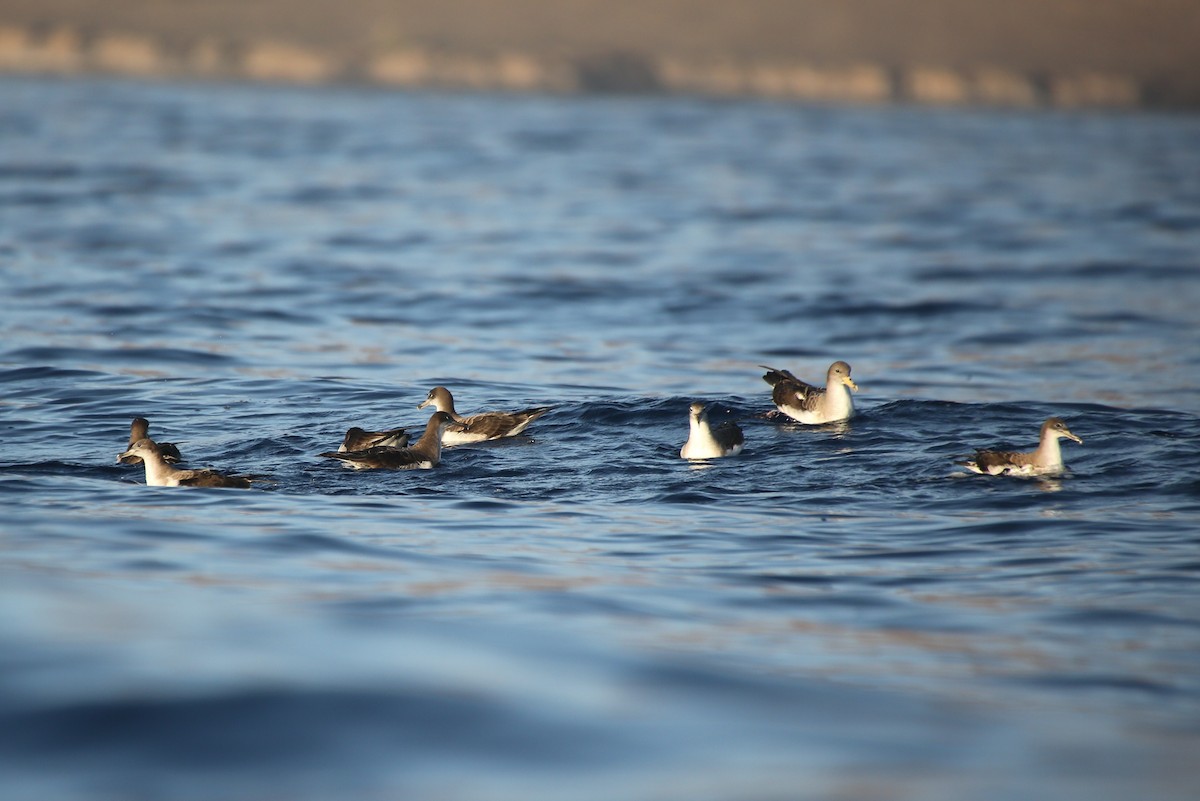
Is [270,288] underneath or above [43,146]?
underneath

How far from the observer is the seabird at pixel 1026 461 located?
40.4 feet

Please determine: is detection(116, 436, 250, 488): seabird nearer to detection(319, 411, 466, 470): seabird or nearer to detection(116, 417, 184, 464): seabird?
detection(116, 417, 184, 464): seabird

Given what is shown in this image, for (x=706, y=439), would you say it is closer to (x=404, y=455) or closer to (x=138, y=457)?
(x=404, y=455)

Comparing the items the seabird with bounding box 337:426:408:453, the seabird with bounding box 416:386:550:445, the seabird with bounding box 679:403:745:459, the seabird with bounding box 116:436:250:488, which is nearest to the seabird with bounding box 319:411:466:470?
the seabird with bounding box 337:426:408:453

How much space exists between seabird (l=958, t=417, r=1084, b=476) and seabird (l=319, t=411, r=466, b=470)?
471 centimetres

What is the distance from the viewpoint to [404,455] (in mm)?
12992

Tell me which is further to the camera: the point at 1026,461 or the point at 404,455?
the point at 404,455

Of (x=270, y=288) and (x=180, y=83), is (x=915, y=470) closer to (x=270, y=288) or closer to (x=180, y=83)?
(x=270, y=288)

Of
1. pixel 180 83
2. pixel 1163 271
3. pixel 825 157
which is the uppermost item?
pixel 180 83

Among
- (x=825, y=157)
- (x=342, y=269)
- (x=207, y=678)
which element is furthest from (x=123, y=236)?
(x=825, y=157)

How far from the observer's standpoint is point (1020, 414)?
15.8m

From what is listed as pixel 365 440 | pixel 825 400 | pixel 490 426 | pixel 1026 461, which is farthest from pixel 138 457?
pixel 1026 461

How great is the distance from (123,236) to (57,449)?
1806 cm

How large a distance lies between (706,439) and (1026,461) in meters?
2.80
